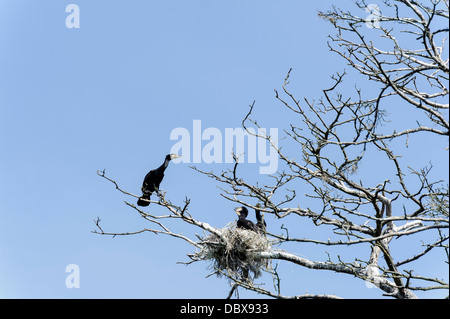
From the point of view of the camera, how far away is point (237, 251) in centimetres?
988

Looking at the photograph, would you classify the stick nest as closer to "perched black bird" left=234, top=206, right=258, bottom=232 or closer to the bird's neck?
"perched black bird" left=234, top=206, right=258, bottom=232

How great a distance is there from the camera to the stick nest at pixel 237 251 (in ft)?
31.9

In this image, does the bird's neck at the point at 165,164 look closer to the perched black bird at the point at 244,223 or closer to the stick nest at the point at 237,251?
the perched black bird at the point at 244,223

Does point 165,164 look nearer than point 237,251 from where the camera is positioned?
No

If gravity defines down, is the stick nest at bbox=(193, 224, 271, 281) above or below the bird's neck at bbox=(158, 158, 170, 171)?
below

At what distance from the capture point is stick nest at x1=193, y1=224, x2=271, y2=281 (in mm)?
9727

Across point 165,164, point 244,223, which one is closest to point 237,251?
point 244,223

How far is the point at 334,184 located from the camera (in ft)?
28.2

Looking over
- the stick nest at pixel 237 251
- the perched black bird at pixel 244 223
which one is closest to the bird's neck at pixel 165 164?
the perched black bird at pixel 244 223

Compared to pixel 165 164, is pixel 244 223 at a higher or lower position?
lower

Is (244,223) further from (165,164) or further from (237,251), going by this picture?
(165,164)

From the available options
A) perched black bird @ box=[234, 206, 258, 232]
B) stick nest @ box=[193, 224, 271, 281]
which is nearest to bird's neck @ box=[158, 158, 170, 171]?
perched black bird @ box=[234, 206, 258, 232]
